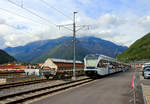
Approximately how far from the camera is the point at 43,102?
33.7 ft

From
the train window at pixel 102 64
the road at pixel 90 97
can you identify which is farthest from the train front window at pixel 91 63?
the road at pixel 90 97

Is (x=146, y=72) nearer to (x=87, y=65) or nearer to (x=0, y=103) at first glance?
(x=87, y=65)

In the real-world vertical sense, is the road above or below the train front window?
below

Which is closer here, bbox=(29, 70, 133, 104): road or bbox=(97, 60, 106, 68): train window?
bbox=(29, 70, 133, 104): road

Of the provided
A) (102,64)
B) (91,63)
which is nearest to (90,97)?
(91,63)

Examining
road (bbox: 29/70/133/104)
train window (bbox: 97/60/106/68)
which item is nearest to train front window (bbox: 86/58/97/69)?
train window (bbox: 97/60/106/68)

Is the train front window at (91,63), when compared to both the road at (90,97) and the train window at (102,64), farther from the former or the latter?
the road at (90,97)

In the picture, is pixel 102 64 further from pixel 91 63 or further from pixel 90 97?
pixel 90 97

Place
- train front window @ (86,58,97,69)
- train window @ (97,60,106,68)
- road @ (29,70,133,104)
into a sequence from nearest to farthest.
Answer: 1. road @ (29,70,133,104)
2. train front window @ (86,58,97,69)
3. train window @ (97,60,106,68)

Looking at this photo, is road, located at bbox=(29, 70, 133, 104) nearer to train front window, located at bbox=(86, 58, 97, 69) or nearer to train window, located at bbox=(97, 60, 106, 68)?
train front window, located at bbox=(86, 58, 97, 69)

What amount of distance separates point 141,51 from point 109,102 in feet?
644

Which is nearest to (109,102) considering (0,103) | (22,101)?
(22,101)

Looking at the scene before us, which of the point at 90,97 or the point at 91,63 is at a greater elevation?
the point at 91,63

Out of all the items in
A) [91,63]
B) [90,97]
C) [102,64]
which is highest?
[91,63]
